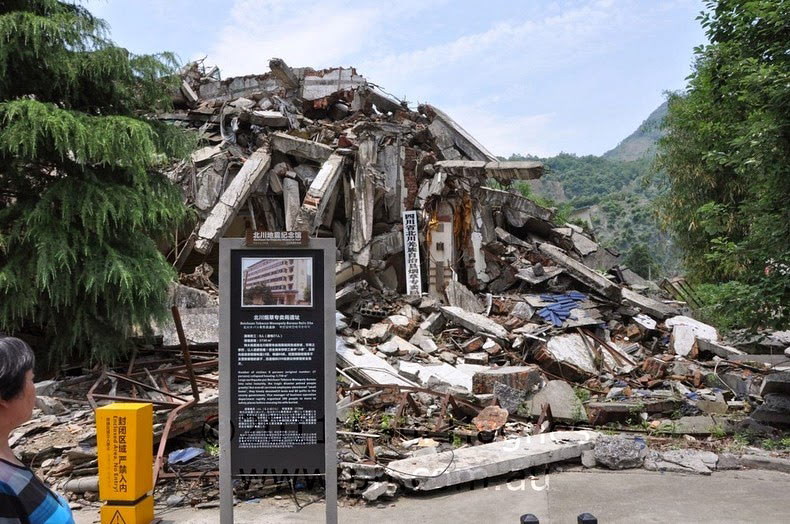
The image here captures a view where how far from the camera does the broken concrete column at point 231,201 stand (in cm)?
1138

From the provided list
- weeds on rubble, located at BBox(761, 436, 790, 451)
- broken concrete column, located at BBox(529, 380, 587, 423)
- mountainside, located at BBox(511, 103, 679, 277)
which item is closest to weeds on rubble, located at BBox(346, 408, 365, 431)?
broken concrete column, located at BBox(529, 380, 587, 423)

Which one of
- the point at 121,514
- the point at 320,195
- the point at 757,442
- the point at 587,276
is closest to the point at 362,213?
the point at 320,195

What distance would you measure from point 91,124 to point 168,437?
148 inches

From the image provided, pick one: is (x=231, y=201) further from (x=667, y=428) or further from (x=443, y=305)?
(x=667, y=428)

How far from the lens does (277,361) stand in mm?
4453

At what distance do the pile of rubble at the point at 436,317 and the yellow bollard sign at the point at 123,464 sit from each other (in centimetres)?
113

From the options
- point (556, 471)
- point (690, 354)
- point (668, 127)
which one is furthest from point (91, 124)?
point (668, 127)

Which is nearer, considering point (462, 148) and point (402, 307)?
point (402, 307)

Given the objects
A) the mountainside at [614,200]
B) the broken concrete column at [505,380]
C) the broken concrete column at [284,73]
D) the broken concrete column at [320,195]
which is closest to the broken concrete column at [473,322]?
the broken concrete column at [505,380]

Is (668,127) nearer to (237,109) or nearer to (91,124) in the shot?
(237,109)

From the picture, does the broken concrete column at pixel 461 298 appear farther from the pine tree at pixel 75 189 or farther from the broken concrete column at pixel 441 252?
the pine tree at pixel 75 189

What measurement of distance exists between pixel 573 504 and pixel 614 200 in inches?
2653

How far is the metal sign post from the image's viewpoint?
440 cm

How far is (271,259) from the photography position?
448 cm
